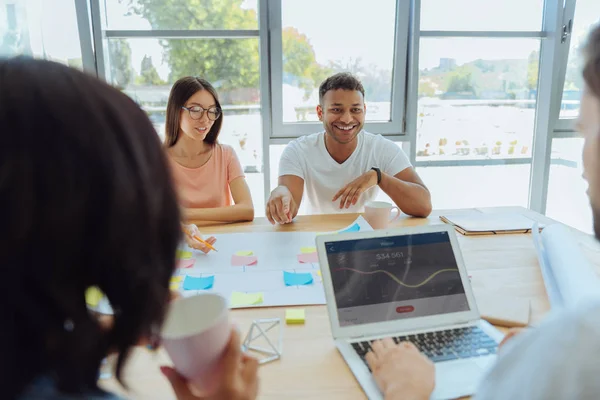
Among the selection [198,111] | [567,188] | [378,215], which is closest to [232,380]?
[378,215]

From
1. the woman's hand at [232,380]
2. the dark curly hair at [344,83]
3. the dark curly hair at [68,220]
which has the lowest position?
the woman's hand at [232,380]

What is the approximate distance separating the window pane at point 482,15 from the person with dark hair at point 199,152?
164cm

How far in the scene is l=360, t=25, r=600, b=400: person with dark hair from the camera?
0.41 meters

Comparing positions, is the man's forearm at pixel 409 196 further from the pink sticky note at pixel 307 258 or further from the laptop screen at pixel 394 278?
the laptop screen at pixel 394 278

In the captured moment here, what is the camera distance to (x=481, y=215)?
177cm

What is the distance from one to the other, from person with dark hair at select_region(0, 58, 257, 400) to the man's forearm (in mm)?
1460

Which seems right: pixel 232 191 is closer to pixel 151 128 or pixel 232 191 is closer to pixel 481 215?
pixel 481 215

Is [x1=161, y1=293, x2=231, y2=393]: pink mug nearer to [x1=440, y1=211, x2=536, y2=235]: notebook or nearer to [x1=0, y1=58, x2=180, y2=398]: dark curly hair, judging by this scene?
[x1=0, y1=58, x2=180, y2=398]: dark curly hair

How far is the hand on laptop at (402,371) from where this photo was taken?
27.0 inches

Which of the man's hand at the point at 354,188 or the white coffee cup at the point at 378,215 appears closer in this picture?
the white coffee cup at the point at 378,215

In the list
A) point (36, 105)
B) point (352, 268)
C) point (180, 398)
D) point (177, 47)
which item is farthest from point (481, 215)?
point (177, 47)

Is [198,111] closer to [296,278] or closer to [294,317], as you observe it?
[296,278]

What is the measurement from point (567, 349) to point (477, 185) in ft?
10.0

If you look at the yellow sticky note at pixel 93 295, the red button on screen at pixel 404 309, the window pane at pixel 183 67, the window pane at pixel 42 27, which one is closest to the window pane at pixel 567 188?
the window pane at pixel 183 67
